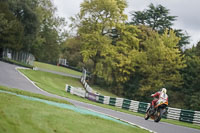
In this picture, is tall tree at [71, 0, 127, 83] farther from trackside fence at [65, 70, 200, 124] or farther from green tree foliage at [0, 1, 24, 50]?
trackside fence at [65, 70, 200, 124]

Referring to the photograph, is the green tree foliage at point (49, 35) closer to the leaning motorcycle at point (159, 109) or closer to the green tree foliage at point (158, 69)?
the green tree foliage at point (158, 69)

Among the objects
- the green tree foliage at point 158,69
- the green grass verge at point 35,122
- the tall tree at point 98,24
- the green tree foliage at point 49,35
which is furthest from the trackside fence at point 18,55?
the green grass verge at point 35,122

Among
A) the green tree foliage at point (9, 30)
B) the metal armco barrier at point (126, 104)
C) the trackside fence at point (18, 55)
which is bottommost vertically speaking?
the metal armco barrier at point (126, 104)

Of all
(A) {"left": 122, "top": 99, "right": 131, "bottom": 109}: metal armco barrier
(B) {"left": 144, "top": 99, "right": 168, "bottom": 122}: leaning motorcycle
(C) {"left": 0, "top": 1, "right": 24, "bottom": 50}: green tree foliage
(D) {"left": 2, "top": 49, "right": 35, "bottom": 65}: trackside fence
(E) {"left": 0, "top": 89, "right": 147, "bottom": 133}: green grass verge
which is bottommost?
(A) {"left": 122, "top": 99, "right": 131, "bottom": 109}: metal armco barrier

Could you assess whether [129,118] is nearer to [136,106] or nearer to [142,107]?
[142,107]

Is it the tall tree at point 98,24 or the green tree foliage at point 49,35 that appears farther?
the green tree foliage at point 49,35

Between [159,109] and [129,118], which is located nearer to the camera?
[159,109]

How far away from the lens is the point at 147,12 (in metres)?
56.9

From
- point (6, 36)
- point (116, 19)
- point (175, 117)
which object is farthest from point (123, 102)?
point (6, 36)

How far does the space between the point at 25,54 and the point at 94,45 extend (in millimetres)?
15581

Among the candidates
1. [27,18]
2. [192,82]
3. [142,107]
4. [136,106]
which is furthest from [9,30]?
[192,82]

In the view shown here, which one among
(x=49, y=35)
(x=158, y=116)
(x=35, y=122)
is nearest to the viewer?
(x=35, y=122)

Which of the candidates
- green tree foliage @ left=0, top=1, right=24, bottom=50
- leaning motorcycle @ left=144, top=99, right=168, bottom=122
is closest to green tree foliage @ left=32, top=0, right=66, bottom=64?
green tree foliage @ left=0, top=1, right=24, bottom=50

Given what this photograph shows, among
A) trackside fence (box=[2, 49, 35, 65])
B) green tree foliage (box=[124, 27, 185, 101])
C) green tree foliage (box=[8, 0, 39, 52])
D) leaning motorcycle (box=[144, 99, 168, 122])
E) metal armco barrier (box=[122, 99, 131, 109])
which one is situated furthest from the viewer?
green tree foliage (box=[8, 0, 39, 52])
